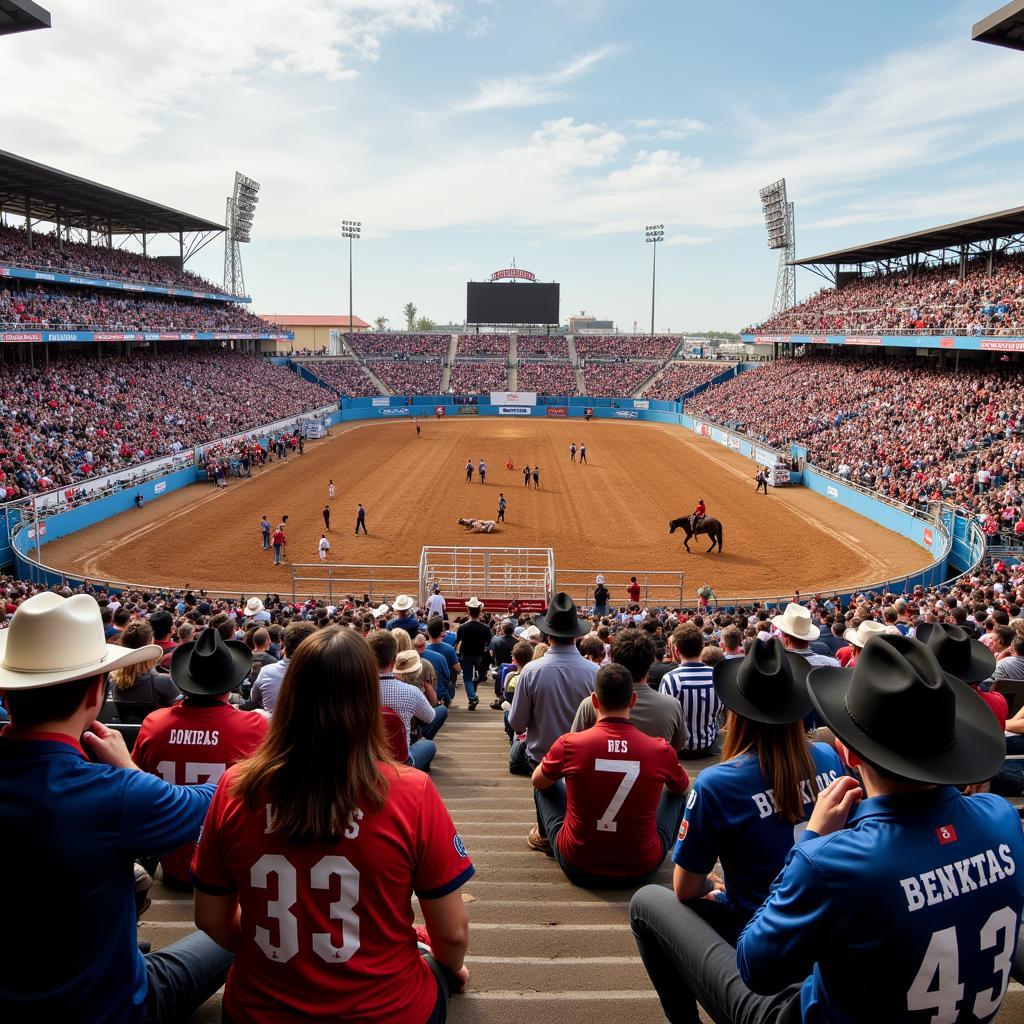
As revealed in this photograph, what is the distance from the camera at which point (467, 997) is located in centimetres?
390

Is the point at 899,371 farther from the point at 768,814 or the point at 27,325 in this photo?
the point at 768,814

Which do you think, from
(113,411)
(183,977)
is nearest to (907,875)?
(183,977)

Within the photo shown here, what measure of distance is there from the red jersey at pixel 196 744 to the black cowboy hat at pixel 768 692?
8.95 feet

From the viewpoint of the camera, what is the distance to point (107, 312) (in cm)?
5250

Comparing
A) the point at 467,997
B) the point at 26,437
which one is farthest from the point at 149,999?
the point at 26,437

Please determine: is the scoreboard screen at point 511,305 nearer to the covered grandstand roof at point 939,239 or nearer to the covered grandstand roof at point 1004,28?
the covered grandstand roof at point 939,239

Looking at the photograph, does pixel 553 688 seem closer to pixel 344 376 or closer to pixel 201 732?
pixel 201 732

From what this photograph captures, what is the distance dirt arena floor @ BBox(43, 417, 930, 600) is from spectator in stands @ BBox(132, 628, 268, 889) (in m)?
21.2

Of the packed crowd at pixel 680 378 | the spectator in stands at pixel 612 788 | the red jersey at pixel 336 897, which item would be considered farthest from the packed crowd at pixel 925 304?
the red jersey at pixel 336 897

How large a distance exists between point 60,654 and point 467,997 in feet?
8.23

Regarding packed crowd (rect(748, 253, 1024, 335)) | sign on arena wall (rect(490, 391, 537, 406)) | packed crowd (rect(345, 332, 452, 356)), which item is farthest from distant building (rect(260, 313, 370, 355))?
packed crowd (rect(748, 253, 1024, 335))

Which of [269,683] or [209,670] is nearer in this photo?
[209,670]

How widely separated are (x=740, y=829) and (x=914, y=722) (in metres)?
1.42

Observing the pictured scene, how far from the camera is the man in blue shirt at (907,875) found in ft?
8.17
